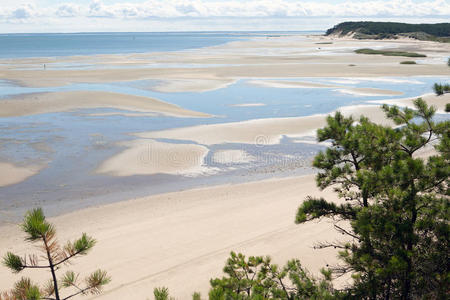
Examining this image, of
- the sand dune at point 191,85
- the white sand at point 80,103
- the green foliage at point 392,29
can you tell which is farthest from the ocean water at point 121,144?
the green foliage at point 392,29

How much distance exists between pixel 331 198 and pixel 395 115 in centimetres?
791

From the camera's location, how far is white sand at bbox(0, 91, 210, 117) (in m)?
28.4

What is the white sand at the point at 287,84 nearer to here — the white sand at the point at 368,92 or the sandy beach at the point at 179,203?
the white sand at the point at 368,92

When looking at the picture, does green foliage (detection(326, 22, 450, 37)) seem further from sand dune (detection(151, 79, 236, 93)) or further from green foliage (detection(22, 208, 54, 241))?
green foliage (detection(22, 208, 54, 241))

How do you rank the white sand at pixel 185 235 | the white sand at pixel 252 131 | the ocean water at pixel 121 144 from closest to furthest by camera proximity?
the white sand at pixel 185 235 < the ocean water at pixel 121 144 < the white sand at pixel 252 131

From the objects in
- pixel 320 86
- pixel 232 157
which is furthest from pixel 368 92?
pixel 232 157

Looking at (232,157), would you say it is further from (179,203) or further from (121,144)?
(121,144)

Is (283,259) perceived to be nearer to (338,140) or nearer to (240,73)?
(338,140)

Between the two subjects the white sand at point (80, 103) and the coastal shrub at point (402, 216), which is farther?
the white sand at point (80, 103)

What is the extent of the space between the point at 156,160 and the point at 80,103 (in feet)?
50.3

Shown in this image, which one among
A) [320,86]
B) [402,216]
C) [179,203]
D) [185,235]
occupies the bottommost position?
[179,203]

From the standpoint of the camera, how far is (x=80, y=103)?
31.2 meters

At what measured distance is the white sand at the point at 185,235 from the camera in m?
9.42

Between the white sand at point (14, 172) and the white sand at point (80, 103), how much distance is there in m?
11.2
